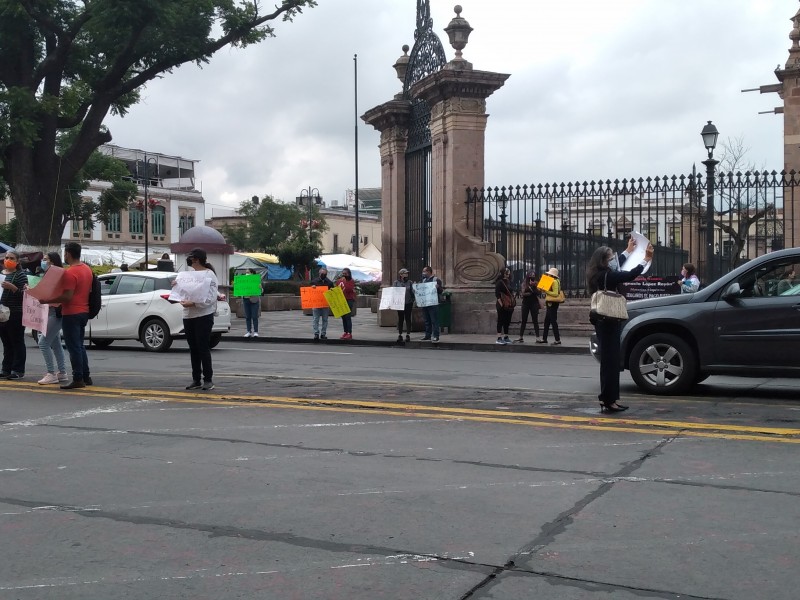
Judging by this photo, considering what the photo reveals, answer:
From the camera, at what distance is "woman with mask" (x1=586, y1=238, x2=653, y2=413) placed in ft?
29.0

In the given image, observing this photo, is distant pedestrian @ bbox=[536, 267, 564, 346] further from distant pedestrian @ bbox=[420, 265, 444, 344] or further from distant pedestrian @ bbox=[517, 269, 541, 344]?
distant pedestrian @ bbox=[420, 265, 444, 344]

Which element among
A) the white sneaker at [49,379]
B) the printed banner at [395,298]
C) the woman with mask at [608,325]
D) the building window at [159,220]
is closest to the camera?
the woman with mask at [608,325]

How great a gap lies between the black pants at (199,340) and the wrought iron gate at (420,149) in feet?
45.8

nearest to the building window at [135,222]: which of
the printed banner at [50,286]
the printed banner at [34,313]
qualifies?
the printed banner at [34,313]

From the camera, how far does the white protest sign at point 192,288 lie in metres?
10.5

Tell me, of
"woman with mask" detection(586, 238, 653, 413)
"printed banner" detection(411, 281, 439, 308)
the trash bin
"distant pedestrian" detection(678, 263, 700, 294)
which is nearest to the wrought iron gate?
the trash bin

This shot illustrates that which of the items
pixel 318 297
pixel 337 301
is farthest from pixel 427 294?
pixel 318 297

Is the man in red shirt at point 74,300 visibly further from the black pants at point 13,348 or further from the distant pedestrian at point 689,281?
the distant pedestrian at point 689,281

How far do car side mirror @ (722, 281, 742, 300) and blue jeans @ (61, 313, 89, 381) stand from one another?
7.18 meters

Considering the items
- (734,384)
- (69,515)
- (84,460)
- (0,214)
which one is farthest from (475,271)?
(0,214)

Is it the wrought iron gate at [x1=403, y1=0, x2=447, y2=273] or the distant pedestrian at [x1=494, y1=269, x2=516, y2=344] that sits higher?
the wrought iron gate at [x1=403, y1=0, x2=447, y2=273]

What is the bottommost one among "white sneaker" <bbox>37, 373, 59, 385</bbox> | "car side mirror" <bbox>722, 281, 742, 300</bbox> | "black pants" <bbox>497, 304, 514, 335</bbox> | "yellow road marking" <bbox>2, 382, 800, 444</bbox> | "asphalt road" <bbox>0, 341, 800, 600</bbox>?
"asphalt road" <bbox>0, 341, 800, 600</bbox>

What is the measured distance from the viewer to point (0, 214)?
7044 centimetres

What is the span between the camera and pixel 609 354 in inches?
349
